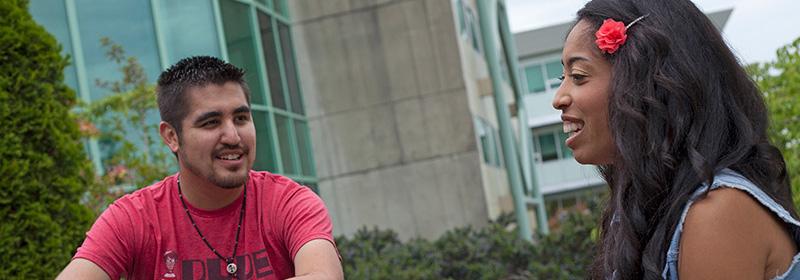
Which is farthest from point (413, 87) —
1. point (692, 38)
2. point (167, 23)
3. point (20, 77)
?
point (692, 38)

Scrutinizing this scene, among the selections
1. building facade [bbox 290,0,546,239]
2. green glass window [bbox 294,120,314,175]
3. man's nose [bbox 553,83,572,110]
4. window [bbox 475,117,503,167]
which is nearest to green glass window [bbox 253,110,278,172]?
green glass window [bbox 294,120,314,175]

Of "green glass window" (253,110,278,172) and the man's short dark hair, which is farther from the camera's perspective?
"green glass window" (253,110,278,172)

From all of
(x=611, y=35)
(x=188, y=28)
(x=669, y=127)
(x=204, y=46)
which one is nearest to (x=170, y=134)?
(x=611, y=35)

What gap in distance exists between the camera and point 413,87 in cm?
1750

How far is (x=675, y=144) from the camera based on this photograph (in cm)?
257

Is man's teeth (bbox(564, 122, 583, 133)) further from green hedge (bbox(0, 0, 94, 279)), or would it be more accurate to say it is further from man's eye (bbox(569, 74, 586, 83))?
green hedge (bbox(0, 0, 94, 279))

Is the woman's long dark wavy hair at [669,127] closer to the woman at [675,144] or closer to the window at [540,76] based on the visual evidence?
the woman at [675,144]

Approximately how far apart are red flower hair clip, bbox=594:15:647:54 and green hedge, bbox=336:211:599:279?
813 cm

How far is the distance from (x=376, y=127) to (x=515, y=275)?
678 cm

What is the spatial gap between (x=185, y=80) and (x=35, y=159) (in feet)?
9.97

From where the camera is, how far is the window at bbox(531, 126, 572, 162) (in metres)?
44.4

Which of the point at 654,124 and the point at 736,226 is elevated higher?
the point at 654,124

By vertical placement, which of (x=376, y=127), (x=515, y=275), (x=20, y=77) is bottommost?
(x=515, y=275)

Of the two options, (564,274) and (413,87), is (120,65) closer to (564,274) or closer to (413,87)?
(564,274)
